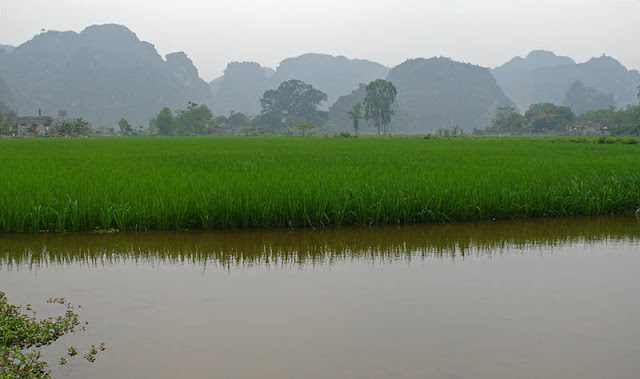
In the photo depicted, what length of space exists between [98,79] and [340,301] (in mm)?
159610

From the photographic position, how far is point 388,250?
4078 millimetres

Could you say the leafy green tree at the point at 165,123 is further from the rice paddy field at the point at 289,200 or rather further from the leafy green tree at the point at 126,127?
the rice paddy field at the point at 289,200

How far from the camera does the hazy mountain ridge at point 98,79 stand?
138 m

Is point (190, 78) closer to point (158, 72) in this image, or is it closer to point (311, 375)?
point (158, 72)

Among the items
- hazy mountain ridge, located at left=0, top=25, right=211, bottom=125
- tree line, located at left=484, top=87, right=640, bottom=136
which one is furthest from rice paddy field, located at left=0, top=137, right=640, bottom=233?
hazy mountain ridge, located at left=0, top=25, right=211, bottom=125

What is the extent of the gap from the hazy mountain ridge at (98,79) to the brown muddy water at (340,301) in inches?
5571

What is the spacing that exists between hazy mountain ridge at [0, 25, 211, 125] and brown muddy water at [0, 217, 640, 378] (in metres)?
141

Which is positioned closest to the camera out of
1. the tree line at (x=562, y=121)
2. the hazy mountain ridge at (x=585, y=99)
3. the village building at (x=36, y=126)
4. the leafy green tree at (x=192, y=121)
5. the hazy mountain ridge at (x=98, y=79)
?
the village building at (x=36, y=126)

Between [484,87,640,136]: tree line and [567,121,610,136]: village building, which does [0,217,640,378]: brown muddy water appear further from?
[567,121,610,136]: village building

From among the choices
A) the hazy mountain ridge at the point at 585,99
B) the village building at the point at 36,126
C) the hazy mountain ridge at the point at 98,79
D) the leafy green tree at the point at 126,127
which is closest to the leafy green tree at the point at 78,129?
the village building at the point at 36,126

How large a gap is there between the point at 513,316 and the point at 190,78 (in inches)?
7176

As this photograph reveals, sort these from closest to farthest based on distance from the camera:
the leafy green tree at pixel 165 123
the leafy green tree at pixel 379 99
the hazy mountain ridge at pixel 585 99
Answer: the leafy green tree at pixel 165 123 < the leafy green tree at pixel 379 99 < the hazy mountain ridge at pixel 585 99

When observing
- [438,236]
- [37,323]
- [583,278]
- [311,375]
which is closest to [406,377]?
[311,375]

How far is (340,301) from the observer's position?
284 centimetres
